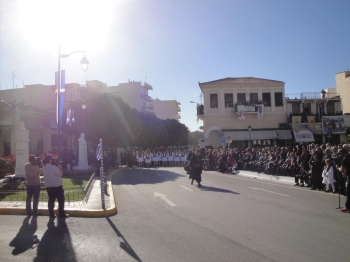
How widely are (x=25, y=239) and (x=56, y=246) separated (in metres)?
1.06

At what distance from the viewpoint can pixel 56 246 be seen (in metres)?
7.38

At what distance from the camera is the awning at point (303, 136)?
145 ft

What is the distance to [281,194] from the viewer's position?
49.3 feet

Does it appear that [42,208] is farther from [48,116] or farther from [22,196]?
[48,116]

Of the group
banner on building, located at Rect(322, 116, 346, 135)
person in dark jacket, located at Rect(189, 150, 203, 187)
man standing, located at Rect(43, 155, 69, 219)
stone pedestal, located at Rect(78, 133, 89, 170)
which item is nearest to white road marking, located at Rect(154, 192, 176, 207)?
person in dark jacket, located at Rect(189, 150, 203, 187)

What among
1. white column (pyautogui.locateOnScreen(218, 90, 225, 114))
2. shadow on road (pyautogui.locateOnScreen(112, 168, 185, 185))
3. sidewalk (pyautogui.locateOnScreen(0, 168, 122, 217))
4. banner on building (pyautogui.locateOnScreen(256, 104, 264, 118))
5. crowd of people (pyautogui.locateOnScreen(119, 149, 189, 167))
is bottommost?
shadow on road (pyautogui.locateOnScreen(112, 168, 185, 185))

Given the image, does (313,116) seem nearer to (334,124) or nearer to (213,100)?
(334,124)

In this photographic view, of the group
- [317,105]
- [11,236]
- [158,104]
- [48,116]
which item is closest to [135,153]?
[48,116]

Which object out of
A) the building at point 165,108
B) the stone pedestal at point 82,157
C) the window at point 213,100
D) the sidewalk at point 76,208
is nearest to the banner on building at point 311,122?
the window at point 213,100

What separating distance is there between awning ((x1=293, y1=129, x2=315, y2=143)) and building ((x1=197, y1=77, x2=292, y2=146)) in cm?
91

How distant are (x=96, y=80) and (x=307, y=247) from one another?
81578mm

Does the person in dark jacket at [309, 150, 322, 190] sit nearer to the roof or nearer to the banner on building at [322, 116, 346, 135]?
the roof

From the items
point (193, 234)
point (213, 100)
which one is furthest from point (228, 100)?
point (193, 234)

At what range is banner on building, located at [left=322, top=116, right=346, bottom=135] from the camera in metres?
44.8
